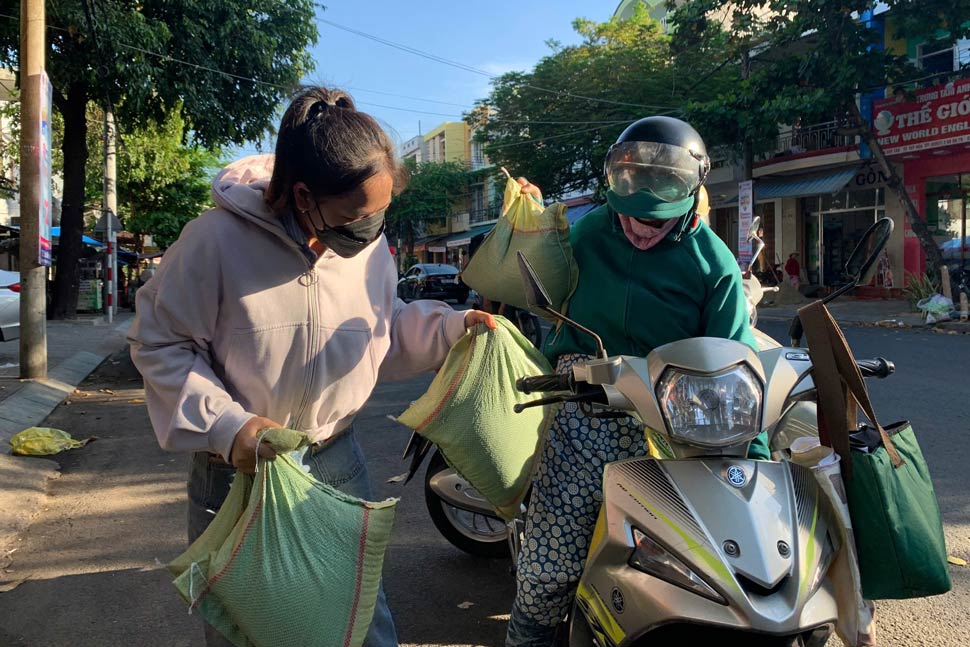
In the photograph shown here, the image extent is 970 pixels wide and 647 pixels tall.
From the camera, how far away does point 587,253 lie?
2326 millimetres

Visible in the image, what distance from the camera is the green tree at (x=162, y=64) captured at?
13062 mm

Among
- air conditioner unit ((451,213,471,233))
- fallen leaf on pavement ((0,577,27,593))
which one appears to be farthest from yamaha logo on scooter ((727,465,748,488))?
air conditioner unit ((451,213,471,233))

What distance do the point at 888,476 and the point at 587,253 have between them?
99 cm

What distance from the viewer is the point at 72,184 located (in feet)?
53.5

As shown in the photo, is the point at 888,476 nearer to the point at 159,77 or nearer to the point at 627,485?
the point at 627,485

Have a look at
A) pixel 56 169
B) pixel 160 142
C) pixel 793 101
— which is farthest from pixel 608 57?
pixel 56 169

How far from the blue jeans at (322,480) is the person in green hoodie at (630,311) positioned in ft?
1.35

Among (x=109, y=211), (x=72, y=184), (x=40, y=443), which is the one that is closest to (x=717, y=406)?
(x=40, y=443)

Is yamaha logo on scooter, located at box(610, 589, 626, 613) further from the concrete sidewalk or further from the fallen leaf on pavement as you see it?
the concrete sidewalk

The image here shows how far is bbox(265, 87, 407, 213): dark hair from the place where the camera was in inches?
64.3

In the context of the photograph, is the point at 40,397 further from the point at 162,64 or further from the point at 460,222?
the point at 460,222

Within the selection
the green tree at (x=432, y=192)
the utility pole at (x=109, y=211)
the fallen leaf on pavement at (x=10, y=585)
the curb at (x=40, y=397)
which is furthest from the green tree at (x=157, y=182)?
the fallen leaf on pavement at (x=10, y=585)

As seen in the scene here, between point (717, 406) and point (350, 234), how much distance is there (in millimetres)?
869

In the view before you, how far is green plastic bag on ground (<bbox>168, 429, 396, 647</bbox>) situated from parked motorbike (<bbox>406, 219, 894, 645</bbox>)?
551mm
